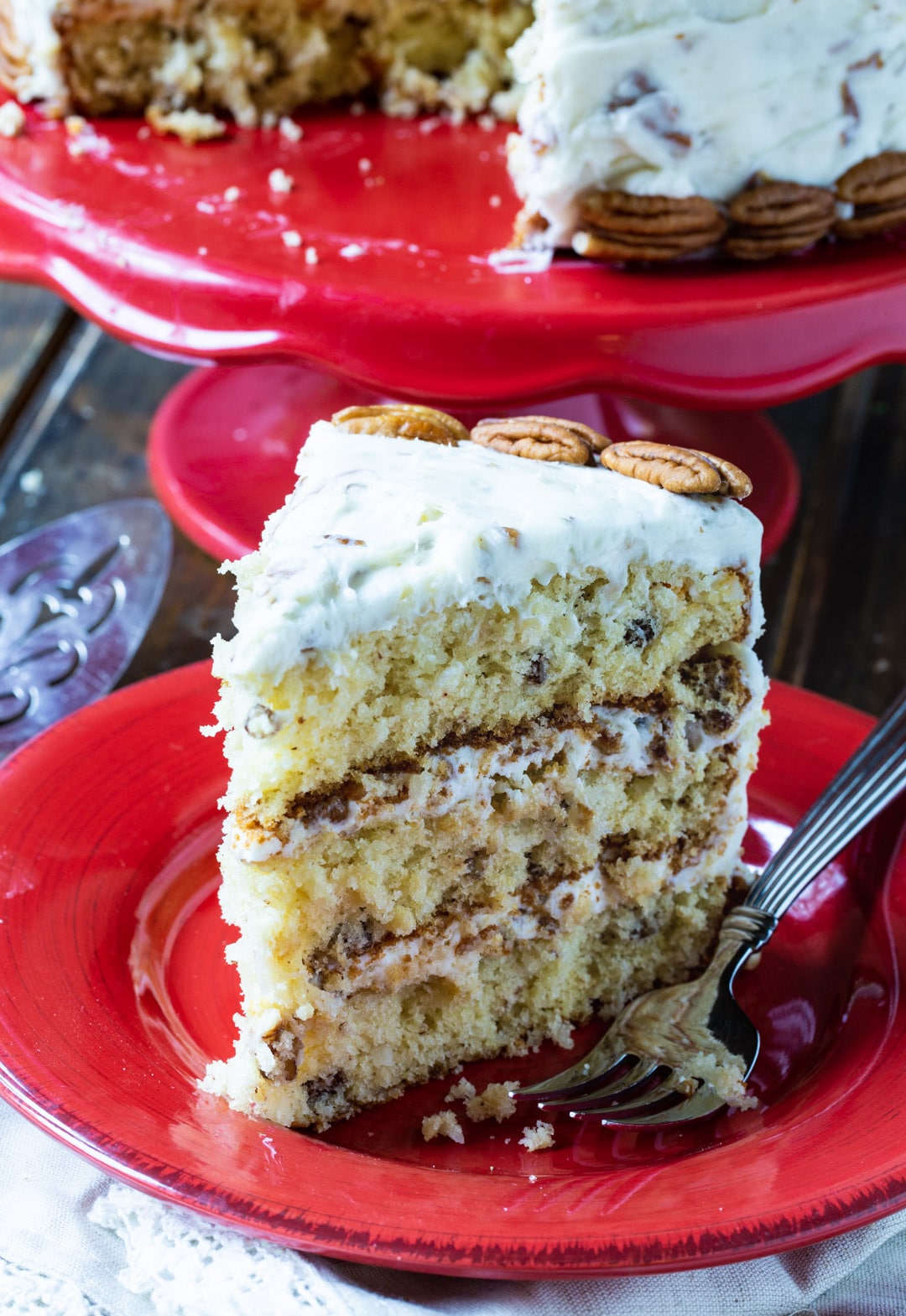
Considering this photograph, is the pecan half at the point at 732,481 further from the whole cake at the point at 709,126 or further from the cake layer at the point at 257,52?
the cake layer at the point at 257,52

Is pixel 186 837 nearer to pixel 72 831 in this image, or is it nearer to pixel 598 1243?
pixel 72 831

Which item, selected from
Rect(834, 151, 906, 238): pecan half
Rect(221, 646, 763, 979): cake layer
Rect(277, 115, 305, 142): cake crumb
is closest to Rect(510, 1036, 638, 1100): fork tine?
Rect(221, 646, 763, 979): cake layer

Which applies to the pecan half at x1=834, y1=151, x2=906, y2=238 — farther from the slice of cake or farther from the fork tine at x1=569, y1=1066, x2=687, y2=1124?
the fork tine at x1=569, y1=1066, x2=687, y2=1124

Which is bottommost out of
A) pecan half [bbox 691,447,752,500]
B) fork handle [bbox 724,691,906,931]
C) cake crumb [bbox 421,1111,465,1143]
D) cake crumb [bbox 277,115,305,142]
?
cake crumb [bbox 421,1111,465,1143]

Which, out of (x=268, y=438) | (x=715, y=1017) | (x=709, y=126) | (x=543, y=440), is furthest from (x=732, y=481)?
(x=268, y=438)

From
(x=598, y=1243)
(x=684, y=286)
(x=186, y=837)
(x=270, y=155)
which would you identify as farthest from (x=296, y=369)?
(x=598, y=1243)

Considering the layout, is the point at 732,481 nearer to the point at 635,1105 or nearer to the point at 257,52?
the point at 635,1105
